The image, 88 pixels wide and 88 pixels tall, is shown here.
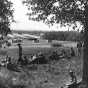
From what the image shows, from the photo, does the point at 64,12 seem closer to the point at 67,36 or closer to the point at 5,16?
the point at 5,16

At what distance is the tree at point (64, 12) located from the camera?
6.23 meters

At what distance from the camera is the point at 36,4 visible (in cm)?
676

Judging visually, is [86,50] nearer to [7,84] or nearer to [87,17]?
[87,17]

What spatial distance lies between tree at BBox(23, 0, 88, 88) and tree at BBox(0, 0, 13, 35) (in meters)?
0.93

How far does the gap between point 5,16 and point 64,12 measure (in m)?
2.57

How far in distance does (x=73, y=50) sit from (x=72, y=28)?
1113cm

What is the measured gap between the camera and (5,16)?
7.50 meters

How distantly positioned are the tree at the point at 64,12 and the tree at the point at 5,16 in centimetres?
93

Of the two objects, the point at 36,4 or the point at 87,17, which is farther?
the point at 36,4

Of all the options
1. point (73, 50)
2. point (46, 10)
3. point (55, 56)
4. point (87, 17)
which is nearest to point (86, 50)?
point (87, 17)

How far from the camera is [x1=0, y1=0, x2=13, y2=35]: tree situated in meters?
7.29

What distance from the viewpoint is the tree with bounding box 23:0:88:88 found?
6.23m

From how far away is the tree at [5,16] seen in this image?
7.29m

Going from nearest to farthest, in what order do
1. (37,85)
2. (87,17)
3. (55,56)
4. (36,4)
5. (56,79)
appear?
(87,17) → (36,4) → (37,85) → (56,79) → (55,56)
